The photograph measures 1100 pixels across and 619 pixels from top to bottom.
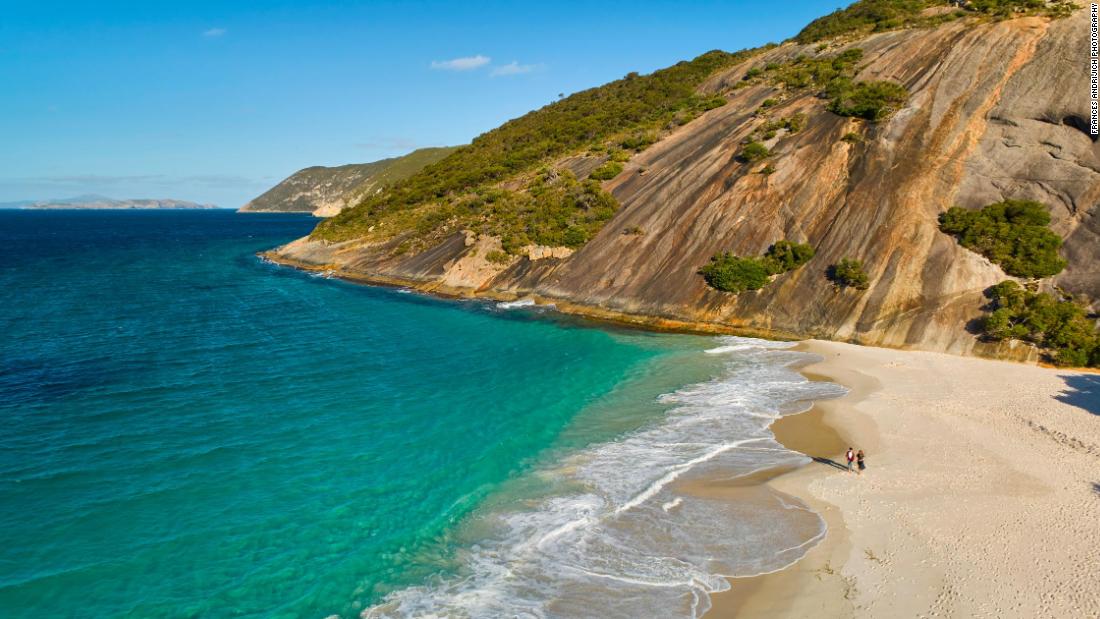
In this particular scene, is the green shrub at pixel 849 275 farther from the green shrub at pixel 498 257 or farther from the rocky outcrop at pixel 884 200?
the green shrub at pixel 498 257

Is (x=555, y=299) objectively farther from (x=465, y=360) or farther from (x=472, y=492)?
(x=472, y=492)

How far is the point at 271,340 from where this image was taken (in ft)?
132

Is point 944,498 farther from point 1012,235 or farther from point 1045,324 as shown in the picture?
point 1012,235

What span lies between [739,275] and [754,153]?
14.2 metres

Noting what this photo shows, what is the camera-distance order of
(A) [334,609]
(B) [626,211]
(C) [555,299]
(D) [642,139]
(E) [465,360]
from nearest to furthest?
(A) [334,609] < (E) [465,360] < (C) [555,299] < (B) [626,211] < (D) [642,139]

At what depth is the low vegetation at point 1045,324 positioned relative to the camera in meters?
31.2

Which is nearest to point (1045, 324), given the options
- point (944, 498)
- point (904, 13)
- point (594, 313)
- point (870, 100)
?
point (944, 498)

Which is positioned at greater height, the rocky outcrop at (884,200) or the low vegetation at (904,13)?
the low vegetation at (904,13)

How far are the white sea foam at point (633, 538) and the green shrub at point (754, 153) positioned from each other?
1326 inches

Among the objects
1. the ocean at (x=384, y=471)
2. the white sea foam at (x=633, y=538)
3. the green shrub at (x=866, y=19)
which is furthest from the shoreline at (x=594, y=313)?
the green shrub at (x=866, y=19)

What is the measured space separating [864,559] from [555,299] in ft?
127

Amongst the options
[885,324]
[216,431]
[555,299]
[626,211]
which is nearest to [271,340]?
[216,431]

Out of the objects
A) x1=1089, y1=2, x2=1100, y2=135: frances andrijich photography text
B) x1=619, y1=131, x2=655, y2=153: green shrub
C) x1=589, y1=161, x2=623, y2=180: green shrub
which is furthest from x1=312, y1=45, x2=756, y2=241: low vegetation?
x1=1089, y1=2, x2=1100, y2=135: frances andrijich photography text

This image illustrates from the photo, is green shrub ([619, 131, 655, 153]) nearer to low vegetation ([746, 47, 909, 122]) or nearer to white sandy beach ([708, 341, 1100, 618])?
low vegetation ([746, 47, 909, 122])
